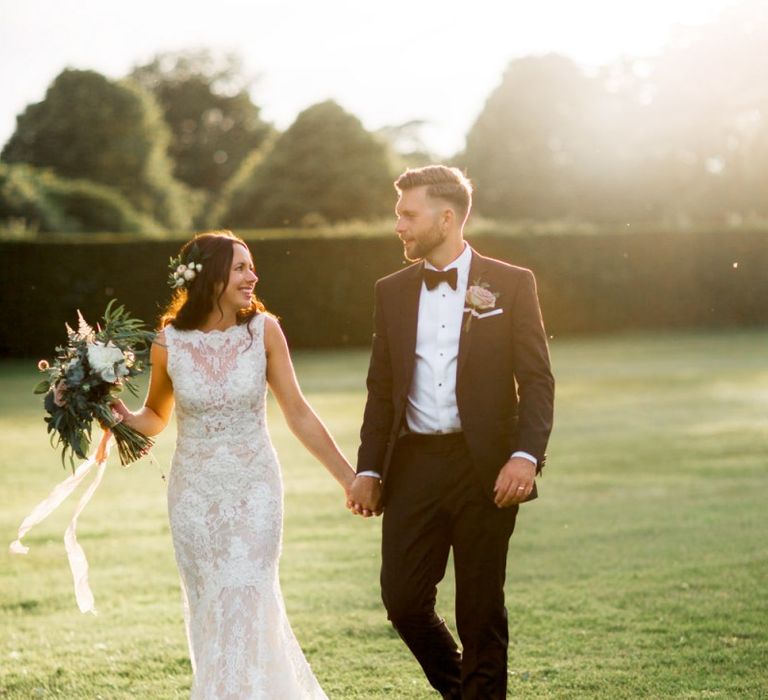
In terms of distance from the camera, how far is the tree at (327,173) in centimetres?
3812

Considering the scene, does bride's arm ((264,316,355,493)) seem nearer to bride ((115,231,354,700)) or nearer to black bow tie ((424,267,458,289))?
bride ((115,231,354,700))

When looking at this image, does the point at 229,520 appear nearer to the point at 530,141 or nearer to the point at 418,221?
the point at 418,221

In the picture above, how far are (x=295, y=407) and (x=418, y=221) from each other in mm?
894

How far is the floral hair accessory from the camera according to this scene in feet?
15.1

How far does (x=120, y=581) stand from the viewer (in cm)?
789

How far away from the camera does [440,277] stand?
15.1ft

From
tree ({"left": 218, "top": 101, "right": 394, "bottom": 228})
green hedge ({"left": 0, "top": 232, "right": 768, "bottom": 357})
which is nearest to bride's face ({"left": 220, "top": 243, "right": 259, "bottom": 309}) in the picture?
green hedge ({"left": 0, "top": 232, "right": 768, "bottom": 357})

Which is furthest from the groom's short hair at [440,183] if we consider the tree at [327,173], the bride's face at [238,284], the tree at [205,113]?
the tree at [205,113]

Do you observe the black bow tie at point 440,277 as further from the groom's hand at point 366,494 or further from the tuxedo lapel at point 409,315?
the groom's hand at point 366,494

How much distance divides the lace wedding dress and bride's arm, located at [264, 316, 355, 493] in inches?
2.4

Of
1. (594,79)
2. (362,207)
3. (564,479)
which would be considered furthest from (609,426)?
(594,79)

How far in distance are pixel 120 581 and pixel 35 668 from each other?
6.46ft

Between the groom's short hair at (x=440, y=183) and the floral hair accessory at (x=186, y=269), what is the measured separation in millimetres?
831

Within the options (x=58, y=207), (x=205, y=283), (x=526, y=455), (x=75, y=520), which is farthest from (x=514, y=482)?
(x=58, y=207)
